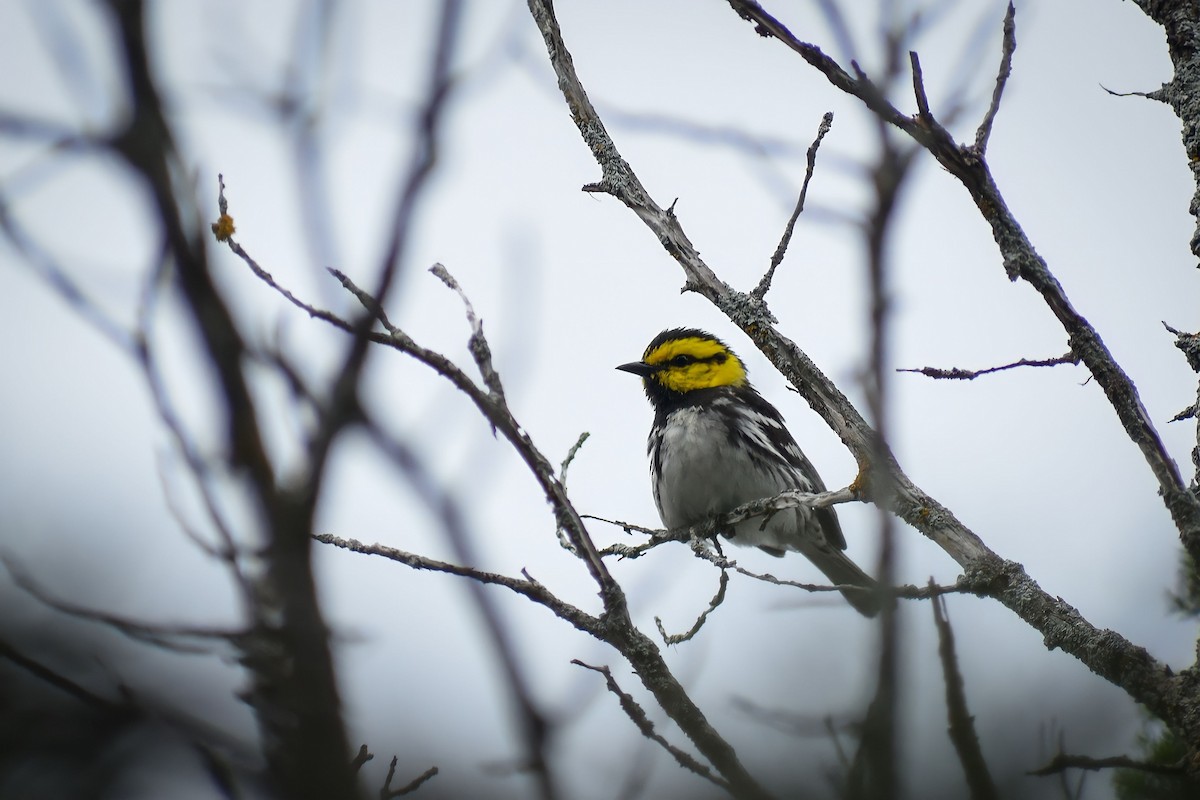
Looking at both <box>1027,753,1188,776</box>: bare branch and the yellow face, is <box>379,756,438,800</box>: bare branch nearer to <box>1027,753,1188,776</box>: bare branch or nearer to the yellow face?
<box>1027,753,1188,776</box>: bare branch

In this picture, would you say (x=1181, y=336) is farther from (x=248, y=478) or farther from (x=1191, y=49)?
(x=248, y=478)

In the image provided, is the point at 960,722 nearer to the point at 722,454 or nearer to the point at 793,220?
the point at 793,220

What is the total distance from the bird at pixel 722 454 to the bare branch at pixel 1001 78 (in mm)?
3887

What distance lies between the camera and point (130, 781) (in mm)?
2189

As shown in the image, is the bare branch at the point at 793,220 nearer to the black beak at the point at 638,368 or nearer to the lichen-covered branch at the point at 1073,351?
the lichen-covered branch at the point at 1073,351

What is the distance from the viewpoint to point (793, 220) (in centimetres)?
364

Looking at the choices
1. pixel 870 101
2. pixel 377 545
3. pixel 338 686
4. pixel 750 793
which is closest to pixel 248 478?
pixel 338 686

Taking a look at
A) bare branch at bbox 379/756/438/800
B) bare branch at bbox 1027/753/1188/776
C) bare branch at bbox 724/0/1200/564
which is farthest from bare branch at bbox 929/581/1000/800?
bare branch at bbox 724/0/1200/564

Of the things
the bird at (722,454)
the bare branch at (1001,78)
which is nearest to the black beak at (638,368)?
the bird at (722,454)

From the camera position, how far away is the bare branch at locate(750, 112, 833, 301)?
11.4ft

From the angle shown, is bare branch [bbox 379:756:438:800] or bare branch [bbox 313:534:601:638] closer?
bare branch [bbox 379:756:438:800]

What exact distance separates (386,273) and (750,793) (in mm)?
1047

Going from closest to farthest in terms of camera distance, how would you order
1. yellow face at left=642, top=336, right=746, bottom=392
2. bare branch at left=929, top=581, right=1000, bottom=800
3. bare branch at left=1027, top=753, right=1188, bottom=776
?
bare branch at left=929, top=581, right=1000, bottom=800
bare branch at left=1027, top=753, right=1188, bottom=776
yellow face at left=642, top=336, right=746, bottom=392

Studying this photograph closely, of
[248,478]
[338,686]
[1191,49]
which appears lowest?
[338,686]
